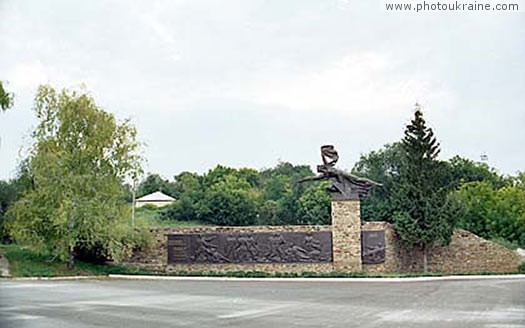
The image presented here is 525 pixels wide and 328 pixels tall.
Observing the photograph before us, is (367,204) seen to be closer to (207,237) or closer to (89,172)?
(207,237)

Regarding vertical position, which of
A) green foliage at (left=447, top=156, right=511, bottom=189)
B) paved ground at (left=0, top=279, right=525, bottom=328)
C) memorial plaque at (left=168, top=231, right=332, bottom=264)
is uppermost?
green foliage at (left=447, top=156, right=511, bottom=189)

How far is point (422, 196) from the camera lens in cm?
2666

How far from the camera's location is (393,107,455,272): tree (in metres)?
26.5

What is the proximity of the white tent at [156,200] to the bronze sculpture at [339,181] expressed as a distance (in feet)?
127

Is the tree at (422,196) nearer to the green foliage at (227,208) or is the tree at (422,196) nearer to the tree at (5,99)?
the tree at (5,99)

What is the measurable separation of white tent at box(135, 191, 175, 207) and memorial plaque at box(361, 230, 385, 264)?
129ft

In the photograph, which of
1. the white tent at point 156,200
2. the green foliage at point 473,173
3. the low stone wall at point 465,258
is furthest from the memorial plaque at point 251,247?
the white tent at point 156,200

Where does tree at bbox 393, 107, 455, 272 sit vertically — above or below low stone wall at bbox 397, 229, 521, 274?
above

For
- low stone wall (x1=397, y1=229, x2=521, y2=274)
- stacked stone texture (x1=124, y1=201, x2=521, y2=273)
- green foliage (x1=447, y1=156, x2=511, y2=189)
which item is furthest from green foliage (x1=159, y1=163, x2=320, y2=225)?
stacked stone texture (x1=124, y1=201, x2=521, y2=273)

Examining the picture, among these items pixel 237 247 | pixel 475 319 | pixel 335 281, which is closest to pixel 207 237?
pixel 237 247

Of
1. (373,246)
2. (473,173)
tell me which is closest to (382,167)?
(473,173)

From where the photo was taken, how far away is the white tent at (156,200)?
63.4 meters

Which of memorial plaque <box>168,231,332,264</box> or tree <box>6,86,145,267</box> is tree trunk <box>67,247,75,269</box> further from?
memorial plaque <box>168,231,332,264</box>

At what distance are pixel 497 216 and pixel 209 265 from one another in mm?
15745
